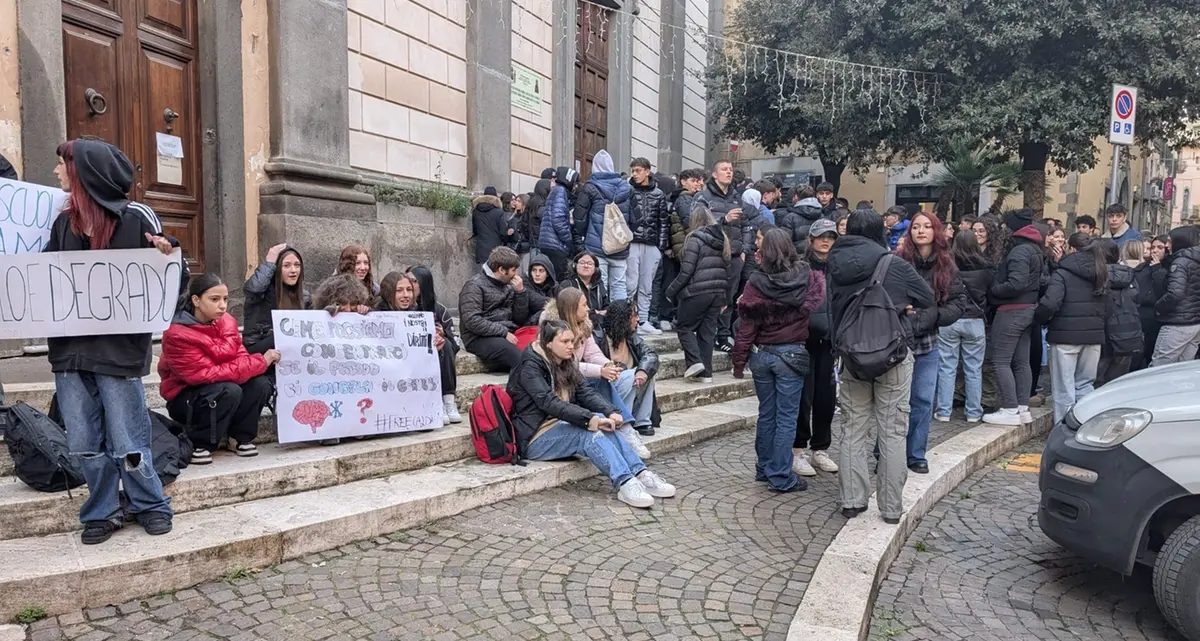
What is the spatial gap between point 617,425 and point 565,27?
29.1 feet

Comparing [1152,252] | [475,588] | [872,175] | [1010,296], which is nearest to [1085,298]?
[1010,296]

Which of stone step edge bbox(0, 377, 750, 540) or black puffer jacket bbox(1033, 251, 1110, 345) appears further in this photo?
black puffer jacket bbox(1033, 251, 1110, 345)

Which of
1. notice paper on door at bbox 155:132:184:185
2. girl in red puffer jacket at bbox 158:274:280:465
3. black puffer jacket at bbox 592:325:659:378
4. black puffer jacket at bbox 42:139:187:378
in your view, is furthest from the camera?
notice paper on door at bbox 155:132:184:185

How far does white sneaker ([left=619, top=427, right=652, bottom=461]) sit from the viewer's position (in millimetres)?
5773

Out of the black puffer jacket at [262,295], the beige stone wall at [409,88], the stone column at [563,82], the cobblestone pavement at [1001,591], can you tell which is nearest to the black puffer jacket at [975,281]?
the cobblestone pavement at [1001,591]

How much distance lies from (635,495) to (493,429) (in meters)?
1.04

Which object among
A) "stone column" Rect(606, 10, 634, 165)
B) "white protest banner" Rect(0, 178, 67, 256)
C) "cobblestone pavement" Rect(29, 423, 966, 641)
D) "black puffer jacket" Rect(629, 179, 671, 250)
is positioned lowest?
"cobblestone pavement" Rect(29, 423, 966, 641)

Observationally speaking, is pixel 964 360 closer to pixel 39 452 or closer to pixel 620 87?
pixel 39 452

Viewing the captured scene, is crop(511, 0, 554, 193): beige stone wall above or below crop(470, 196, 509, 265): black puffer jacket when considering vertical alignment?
above

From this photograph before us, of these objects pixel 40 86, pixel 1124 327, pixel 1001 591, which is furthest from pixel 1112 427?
pixel 40 86

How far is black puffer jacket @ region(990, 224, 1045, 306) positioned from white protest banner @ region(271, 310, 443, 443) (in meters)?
5.35

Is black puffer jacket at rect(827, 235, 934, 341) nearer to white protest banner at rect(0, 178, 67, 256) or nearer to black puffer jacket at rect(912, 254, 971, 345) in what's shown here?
black puffer jacket at rect(912, 254, 971, 345)

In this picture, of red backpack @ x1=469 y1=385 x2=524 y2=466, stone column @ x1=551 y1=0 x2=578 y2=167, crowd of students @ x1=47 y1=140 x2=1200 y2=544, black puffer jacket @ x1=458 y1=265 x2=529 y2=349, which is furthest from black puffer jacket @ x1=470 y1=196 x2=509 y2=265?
red backpack @ x1=469 y1=385 x2=524 y2=466

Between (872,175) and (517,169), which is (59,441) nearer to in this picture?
(517,169)
